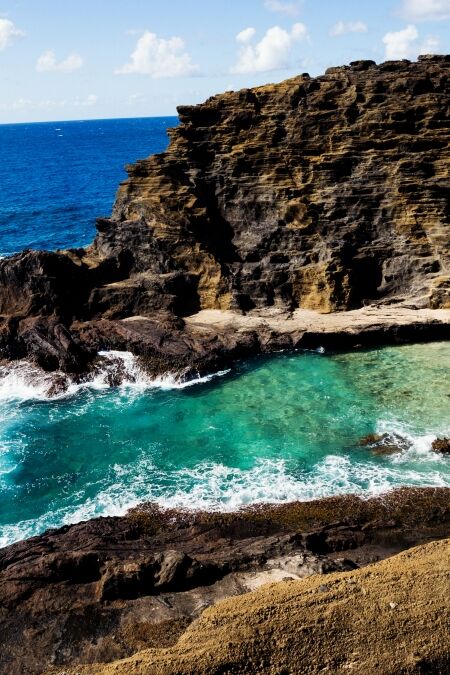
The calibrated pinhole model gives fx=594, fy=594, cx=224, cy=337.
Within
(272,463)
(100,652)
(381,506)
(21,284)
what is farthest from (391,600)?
(21,284)

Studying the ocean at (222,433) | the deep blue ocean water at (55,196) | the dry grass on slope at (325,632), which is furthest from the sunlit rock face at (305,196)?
the dry grass on slope at (325,632)

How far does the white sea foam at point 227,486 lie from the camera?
26172 millimetres

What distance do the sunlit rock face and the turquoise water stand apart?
23.2 ft

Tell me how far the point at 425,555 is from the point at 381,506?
8.37 metres

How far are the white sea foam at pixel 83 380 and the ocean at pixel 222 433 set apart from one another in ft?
0.30

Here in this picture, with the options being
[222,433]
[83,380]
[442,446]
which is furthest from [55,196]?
[442,446]

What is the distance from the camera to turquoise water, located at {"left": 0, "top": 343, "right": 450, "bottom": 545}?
88.7ft

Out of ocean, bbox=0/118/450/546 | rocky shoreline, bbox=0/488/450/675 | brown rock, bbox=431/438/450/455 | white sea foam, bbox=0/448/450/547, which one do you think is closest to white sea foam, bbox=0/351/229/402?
ocean, bbox=0/118/450/546

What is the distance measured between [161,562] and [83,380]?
21318 mm

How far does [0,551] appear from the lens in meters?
22.1

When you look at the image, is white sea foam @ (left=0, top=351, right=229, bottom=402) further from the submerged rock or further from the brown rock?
the brown rock

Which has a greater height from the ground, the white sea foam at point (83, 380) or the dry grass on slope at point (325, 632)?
the dry grass on slope at point (325, 632)

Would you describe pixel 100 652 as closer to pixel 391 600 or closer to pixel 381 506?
pixel 391 600

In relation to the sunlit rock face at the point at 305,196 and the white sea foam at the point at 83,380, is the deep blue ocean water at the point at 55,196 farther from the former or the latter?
the white sea foam at the point at 83,380
